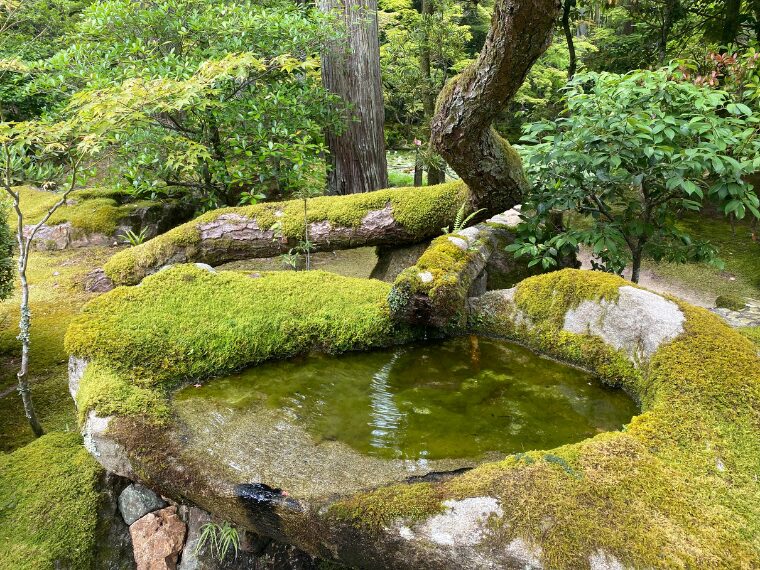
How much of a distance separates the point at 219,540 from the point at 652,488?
1837 millimetres

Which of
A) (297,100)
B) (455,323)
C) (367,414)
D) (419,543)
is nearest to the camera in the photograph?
(419,543)

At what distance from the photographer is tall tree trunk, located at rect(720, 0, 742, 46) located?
23.6 ft

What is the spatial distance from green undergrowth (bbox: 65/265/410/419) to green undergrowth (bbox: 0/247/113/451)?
732mm

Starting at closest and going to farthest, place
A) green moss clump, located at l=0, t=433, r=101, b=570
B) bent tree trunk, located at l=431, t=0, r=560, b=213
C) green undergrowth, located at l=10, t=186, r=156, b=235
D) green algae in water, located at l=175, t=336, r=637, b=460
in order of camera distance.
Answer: green moss clump, located at l=0, t=433, r=101, b=570
green algae in water, located at l=175, t=336, r=637, b=460
bent tree trunk, located at l=431, t=0, r=560, b=213
green undergrowth, located at l=10, t=186, r=156, b=235

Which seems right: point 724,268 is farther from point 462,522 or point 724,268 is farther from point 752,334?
point 462,522

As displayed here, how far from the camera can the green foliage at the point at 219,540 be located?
85.6 inches

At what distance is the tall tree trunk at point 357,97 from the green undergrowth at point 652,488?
5226mm

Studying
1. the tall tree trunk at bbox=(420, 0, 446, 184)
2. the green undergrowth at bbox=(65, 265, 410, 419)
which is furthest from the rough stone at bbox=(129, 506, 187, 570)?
the tall tree trunk at bbox=(420, 0, 446, 184)

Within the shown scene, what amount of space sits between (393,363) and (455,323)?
0.57 meters

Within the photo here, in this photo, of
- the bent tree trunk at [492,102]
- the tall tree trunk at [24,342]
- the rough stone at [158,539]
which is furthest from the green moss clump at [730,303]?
the tall tree trunk at [24,342]

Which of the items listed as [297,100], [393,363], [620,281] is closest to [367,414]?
[393,363]

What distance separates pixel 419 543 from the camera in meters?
1.67

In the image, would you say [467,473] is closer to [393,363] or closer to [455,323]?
[393,363]

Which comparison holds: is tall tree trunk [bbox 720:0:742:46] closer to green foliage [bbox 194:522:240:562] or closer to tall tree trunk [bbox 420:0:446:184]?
tall tree trunk [bbox 420:0:446:184]
